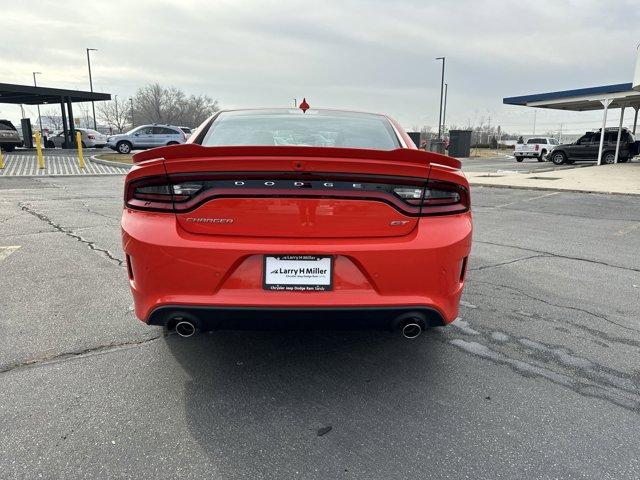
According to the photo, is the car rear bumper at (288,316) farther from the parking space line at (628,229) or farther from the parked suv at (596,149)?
the parked suv at (596,149)

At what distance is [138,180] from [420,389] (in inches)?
77.6

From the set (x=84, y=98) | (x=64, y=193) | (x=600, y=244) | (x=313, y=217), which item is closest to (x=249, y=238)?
(x=313, y=217)

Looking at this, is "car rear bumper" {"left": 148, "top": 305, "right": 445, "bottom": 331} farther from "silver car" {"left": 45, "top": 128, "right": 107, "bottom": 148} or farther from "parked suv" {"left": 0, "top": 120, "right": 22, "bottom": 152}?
"silver car" {"left": 45, "top": 128, "right": 107, "bottom": 148}

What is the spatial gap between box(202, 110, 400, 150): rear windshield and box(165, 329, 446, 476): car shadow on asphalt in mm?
1377

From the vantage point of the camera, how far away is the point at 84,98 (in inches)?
1171

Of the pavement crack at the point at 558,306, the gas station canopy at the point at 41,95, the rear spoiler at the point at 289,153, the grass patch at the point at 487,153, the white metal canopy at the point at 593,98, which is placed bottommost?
the pavement crack at the point at 558,306

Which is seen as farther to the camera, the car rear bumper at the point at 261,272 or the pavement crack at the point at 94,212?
the pavement crack at the point at 94,212

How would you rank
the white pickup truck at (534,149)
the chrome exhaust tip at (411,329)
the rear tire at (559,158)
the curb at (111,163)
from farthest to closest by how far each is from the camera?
1. the white pickup truck at (534,149)
2. the rear tire at (559,158)
3. the curb at (111,163)
4. the chrome exhaust tip at (411,329)

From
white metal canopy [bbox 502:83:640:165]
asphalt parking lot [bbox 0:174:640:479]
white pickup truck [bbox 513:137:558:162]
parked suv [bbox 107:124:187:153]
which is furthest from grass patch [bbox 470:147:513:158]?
asphalt parking lot [bbox 0:174:640:479]

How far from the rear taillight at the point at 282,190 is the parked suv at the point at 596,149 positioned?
27801 millimetres

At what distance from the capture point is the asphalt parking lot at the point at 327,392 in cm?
211

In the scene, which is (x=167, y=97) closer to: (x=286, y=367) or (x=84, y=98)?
(x=84, y=98)

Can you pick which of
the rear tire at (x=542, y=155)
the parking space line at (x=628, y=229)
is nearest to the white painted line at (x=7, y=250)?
the parking space line at (x=628, y=229)

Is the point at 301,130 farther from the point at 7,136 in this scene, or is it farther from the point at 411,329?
the point at 7,136
